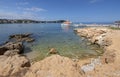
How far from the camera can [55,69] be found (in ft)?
20.3

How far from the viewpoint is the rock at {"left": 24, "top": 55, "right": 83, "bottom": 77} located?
6.01m

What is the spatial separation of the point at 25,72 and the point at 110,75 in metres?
4.80

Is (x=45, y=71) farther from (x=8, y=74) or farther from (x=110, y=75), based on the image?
(x=110, y=75)

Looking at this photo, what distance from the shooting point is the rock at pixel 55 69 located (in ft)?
19.7

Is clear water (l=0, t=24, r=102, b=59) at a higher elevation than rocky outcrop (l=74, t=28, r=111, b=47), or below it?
below

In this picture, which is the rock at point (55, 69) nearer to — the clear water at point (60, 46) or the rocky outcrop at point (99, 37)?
the clear water at point (60, 46)

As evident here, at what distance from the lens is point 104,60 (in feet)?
39.8

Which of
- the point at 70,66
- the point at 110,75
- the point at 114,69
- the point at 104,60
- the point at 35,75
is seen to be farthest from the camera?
the point at 104,60

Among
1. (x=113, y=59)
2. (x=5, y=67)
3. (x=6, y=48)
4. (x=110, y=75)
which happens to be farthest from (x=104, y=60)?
(x=6, y=48)

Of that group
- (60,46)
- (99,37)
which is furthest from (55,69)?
(99,37)

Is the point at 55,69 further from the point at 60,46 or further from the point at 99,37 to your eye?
the point at 99,37

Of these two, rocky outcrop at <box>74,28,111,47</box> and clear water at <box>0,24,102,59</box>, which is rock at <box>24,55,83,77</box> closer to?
clear water at <box>0,24,102,59</box>

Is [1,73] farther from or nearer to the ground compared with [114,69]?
farther from the ground

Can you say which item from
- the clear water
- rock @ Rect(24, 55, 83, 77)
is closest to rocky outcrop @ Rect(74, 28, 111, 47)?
the clear water
